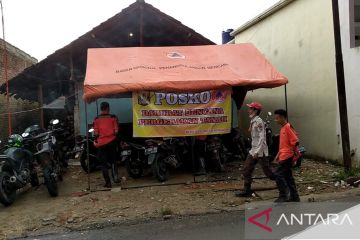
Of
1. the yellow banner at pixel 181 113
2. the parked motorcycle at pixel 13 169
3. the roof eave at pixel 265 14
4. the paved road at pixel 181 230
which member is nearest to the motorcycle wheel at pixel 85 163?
the parked motorcycle at pixel 13 169

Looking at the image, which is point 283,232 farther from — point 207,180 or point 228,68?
point 228,68

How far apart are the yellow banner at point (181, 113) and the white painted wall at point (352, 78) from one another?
2.75 metres

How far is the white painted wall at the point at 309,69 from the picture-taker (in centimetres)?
1015

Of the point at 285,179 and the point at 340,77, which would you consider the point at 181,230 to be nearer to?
the point at 285,179

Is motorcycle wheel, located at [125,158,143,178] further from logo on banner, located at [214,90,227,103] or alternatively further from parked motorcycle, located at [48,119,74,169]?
logo on banner, located at [214,90,227,103]

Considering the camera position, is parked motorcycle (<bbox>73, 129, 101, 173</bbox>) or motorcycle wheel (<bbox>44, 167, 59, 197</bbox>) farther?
parked motorcycle (<bbox>73, 129, 101, 173</bbox>)

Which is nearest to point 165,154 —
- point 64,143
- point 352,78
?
point 64,143

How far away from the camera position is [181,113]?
28.3 ft

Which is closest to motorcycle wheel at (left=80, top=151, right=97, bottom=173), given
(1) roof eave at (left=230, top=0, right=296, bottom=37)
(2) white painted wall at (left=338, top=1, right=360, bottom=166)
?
(2) white painted wall at (left=338, top=1, right=360, bottom=166)

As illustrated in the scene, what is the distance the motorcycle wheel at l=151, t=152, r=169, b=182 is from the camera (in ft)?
29.1

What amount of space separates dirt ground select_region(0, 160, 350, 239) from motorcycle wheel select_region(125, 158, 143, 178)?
24cm

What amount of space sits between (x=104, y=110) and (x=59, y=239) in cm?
333

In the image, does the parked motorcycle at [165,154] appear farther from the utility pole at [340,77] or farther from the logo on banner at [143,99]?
the utility pole at [340,77]

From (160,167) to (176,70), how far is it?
2.06 metres
